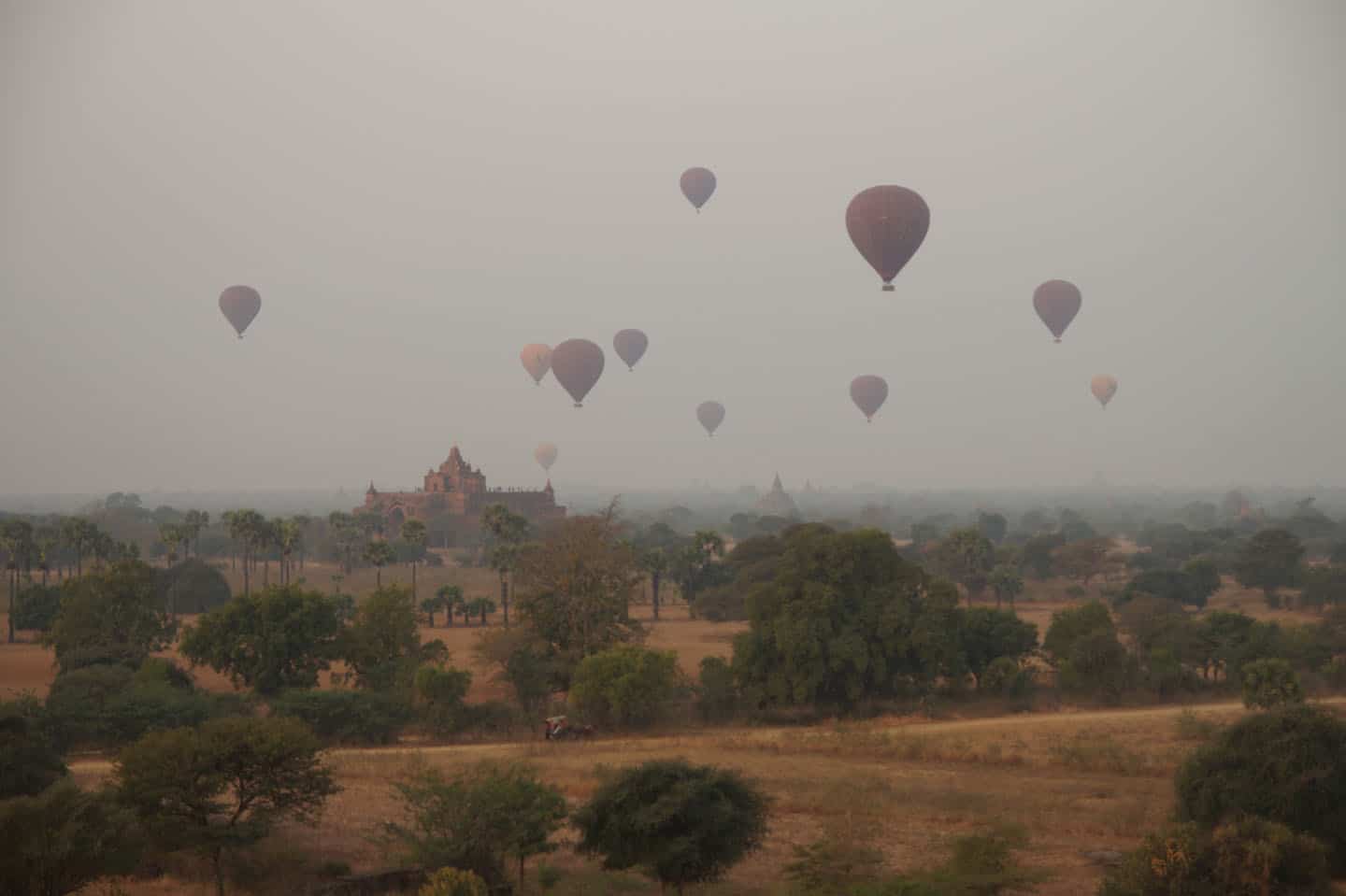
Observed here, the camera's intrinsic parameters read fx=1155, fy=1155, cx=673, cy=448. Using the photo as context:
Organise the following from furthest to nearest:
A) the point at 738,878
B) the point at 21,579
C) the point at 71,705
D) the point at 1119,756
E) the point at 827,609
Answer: the point at 21,579, the point at 827,609, the point at 71,705, the point at 1119,756, the point at 738,878

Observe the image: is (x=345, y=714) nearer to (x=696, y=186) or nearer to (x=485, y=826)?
(x=485, y=826)

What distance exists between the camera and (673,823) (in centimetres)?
1806

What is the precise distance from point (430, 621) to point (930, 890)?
54441 millimetres

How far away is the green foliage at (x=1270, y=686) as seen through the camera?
118 ft

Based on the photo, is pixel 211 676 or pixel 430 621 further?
pixel 430 621

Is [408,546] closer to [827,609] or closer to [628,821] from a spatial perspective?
[827,609]

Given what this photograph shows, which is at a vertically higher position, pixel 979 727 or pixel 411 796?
pixel 411 796

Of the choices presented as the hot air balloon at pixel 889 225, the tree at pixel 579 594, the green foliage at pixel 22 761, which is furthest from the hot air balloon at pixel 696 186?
the green foliage at pixel 22 761

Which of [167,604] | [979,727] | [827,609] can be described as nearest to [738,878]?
[979,727]

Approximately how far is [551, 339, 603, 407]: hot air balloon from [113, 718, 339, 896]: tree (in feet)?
221

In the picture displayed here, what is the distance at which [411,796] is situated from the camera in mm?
19391

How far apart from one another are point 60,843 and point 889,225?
46.7 metres

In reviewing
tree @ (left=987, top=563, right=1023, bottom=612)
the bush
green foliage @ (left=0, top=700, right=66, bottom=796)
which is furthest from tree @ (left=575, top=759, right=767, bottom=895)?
tree @ (left=987, top=563, right=1023, bottom=612)

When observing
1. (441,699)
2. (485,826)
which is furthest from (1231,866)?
(441,699)
